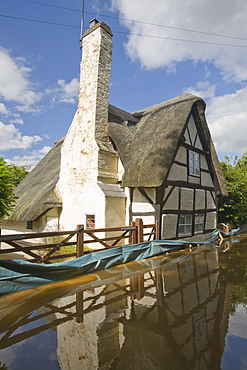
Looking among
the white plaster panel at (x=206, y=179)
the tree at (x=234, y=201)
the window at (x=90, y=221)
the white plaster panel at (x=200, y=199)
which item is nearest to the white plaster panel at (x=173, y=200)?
the white plaster panel at (x=200, y=199)

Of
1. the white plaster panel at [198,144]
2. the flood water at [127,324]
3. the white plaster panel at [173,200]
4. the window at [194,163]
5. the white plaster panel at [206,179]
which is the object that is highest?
the white plaster panel at [198,144]

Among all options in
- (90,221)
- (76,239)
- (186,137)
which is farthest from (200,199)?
(76,239)

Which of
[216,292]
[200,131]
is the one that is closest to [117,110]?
[200,131]

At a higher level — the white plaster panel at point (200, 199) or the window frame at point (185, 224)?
the white plaster panel at point (200, 199)

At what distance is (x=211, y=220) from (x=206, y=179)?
2353mm

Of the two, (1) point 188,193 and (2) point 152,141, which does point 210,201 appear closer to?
(1) point 188,193

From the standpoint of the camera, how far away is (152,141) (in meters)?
9.52

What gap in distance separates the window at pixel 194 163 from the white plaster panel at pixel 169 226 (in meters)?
2.76

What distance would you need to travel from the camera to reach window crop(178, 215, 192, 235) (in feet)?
33.3

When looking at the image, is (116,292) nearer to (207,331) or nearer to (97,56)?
(207,331)

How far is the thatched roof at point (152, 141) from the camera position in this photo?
8.35 meters

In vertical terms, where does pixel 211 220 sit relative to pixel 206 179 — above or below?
below

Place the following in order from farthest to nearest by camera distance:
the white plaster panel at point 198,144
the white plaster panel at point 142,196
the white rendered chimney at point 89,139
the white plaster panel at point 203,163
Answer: the white plaster panel at point 203,163 < the white plaster panel at point 198,144 < the white rendered chimney at point 89,139 < the white plaster panel at point 142,196

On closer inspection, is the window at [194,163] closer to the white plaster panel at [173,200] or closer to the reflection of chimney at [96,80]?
the white plaster panel at [173,200]
